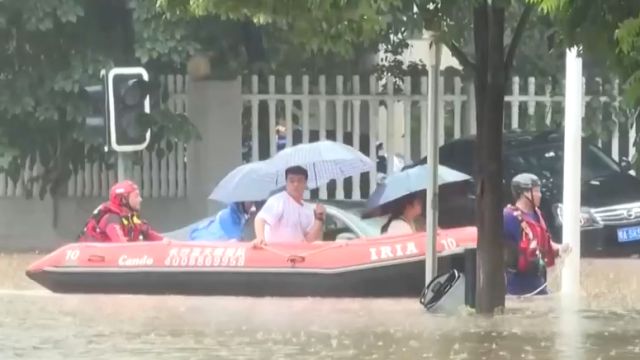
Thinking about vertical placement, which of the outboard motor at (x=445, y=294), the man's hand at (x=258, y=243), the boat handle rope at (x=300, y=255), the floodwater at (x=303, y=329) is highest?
the man's hand at (x=258, y=243)

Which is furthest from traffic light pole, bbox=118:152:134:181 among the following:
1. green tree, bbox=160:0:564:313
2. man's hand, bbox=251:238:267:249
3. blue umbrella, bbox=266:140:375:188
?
green tree, bbox=160:0:564:313

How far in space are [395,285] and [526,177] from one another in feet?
5.32

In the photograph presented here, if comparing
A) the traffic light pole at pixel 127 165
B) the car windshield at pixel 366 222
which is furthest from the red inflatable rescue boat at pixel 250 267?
the traffic light pole at pixel 127 165

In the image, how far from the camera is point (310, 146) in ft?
52.6

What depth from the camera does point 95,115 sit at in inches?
733

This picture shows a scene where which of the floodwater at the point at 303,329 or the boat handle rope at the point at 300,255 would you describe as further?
the boat handle rope at the point at 300,255

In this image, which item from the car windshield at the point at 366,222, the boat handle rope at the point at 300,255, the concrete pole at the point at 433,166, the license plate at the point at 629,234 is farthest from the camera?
the license plate at the point at 629,234

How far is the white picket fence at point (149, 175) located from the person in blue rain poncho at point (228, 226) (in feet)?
16.4

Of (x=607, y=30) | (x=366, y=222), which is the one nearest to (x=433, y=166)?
(x=366, y=222)

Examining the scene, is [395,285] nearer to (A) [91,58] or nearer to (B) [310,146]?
(B) [310,146]

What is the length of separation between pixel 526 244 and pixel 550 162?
6242mm

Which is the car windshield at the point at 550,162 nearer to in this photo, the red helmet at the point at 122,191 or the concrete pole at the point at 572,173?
the concrete pole at the point at 572,173

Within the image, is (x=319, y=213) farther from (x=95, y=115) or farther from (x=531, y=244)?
(x=95, y=115)

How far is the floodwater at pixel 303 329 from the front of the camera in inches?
407
